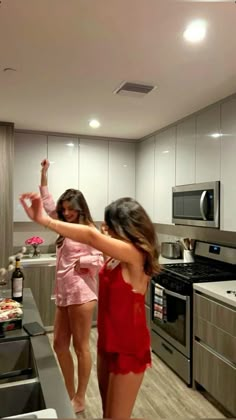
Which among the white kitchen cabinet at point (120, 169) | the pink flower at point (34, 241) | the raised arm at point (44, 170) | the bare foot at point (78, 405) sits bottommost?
the bare foot at point (78, 405)

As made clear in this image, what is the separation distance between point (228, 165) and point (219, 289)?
1025mm

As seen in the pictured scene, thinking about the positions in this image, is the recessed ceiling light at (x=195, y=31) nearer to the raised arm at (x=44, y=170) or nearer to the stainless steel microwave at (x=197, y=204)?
the raised arm at (x=44, y=170)

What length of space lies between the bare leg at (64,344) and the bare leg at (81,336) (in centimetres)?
7

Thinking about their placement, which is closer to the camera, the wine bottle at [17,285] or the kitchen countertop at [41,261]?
the wine bottle at [17,285]

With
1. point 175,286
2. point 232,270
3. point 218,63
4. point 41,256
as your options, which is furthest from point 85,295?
point 41,256

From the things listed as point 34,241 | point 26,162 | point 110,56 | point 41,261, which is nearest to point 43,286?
point 41,261

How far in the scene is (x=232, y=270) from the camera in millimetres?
2979

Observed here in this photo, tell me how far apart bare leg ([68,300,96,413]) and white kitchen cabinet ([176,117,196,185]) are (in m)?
1.73

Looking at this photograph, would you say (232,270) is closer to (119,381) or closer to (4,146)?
(119,381)

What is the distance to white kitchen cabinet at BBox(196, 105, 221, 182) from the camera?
2.85 m

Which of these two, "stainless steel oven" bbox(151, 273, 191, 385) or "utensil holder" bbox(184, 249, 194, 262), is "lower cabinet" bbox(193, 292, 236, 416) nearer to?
"stainless steel oven" bbox(151, 273, 191, 385)

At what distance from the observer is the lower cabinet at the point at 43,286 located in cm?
370

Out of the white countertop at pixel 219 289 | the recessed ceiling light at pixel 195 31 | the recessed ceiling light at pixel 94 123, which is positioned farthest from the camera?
the recessed ceiling light at pixel 94 123

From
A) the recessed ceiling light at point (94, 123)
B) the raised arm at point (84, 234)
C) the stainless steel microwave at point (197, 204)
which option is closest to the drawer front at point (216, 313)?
the stainless steel microwave at point (197, 204)
